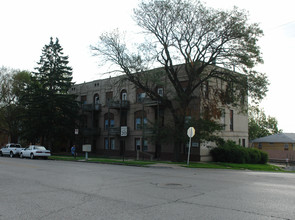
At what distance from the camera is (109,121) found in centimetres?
3978

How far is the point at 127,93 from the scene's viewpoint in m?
38.9

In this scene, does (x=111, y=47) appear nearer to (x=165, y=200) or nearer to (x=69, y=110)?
(x=69, y=110)

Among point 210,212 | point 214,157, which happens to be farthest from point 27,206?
point 214,157

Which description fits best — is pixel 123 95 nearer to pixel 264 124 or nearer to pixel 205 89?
pixel 205 89

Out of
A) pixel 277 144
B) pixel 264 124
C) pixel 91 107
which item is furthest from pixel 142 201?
pixel 264 124

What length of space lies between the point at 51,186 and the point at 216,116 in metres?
21.4

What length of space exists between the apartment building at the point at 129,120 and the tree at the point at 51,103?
2797mm

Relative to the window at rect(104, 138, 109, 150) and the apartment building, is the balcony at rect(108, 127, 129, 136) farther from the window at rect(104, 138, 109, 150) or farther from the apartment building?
the window at rect(104, 138, 109, 150)

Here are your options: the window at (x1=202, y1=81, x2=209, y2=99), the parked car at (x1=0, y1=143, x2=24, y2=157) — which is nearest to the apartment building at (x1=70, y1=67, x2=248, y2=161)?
the window at (x1=202, y1=81, x2=209, y2=99)

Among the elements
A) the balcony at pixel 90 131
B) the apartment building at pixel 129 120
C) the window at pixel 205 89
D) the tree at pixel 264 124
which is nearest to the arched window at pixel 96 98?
the apartment building at pixel 129 120

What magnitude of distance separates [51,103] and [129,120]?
10.4 m

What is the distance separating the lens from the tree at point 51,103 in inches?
1521

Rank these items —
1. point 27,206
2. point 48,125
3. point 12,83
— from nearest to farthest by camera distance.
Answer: point 27,206, point 48,125, point 12,83

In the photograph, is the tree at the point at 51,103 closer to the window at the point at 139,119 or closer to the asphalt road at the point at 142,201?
the window at the point at 139,119
